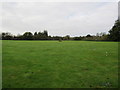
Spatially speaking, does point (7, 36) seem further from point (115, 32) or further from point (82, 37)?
point (115, 32)

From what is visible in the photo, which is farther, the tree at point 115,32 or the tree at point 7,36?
the tree at point 7,36

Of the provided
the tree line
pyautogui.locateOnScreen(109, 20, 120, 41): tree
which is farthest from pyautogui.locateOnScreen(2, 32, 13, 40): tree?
pyautogui.locateOnScreen(109, 20, 120, 41): tree

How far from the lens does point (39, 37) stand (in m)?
67.9

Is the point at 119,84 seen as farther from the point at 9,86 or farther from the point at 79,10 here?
the point at 79,10

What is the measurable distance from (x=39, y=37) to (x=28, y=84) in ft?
209

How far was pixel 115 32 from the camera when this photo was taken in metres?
57.2

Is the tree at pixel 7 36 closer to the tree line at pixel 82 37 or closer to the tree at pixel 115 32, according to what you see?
the tree line at pixel 82 37

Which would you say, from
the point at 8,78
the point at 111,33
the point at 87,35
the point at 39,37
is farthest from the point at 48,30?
the point at 8,78

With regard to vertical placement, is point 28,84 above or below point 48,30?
below

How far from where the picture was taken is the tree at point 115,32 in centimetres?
5644

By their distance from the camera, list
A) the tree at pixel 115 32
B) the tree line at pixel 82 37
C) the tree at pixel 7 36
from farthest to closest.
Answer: the tree at pixel 7 36
the tree line at pixel 82 37
the tree at pixel 115 32

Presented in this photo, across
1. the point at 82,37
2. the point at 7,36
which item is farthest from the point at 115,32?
the point at 7,36

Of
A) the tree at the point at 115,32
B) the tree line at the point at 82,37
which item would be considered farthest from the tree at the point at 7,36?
the tree at the point at 115,32

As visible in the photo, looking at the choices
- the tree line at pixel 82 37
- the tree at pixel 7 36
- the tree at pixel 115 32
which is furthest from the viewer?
the tree at pixel 7 36
